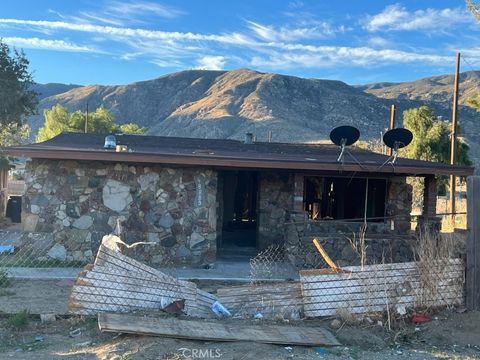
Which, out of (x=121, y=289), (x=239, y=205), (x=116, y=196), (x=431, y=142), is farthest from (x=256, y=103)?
(x=121, y=289)

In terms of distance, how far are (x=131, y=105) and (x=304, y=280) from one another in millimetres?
101904

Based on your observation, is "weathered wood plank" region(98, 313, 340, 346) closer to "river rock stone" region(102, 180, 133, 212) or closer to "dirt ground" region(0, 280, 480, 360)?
"dirt ground" region(0, 280, 480, 360)

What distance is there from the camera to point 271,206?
14.0m

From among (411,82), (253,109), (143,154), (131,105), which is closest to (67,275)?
(143,154)

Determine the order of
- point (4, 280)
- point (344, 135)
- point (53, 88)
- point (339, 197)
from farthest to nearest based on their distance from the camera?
point (53, 88) < point (339, 197) < point (344, 135) < point (4, 280)

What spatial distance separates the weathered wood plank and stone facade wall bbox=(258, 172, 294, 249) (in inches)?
271

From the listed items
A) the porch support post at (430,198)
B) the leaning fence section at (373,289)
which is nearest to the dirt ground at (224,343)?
the leaning fence section at (373,289)

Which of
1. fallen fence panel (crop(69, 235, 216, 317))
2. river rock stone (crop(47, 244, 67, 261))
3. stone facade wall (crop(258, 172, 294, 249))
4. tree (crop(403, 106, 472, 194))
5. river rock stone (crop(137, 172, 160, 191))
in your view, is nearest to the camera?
fallen fence panel (crop(69, 235, 216, 317))

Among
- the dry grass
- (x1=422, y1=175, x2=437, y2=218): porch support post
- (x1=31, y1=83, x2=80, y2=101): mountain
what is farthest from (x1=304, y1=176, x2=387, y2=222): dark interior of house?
(x1=31, y1=83, x2=80, y2=101): mountain

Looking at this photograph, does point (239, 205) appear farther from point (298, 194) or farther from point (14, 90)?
point (14, 90)

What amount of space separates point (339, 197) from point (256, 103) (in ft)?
203

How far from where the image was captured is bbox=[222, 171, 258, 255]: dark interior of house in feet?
55.9

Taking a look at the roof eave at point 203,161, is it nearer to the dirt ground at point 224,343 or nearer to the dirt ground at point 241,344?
the dirt ground at point 224,343

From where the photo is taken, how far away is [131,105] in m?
105
